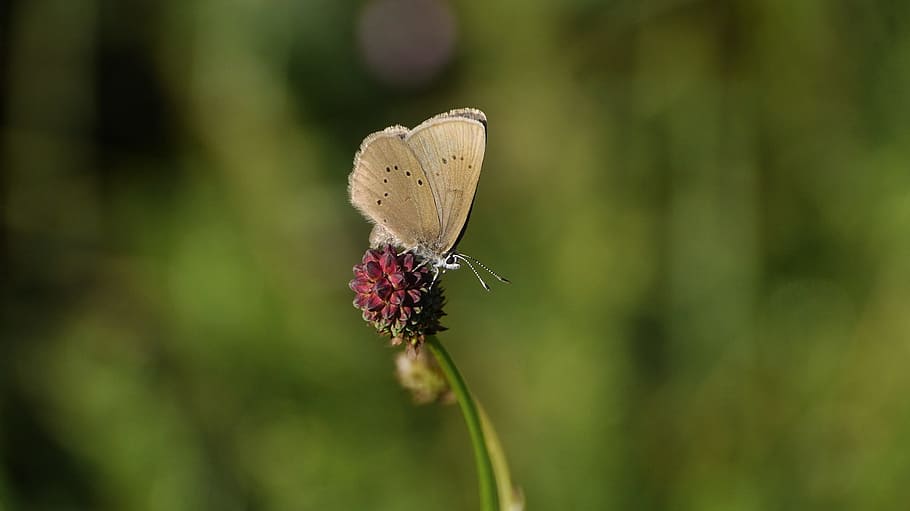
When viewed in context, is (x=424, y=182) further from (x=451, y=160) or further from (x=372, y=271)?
(x=372, y=271)

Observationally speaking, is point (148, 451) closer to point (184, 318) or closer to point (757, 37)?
point (184, 318)

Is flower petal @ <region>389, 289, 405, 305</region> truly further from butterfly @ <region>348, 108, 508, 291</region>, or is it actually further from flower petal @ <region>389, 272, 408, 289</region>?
butterfly @ <region>348, 108, 508, 291</region>

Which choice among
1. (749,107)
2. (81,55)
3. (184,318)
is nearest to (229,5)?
(81,55)

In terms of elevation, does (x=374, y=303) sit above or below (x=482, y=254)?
above

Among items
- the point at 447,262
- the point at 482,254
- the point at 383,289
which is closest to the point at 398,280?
the point at 383,289

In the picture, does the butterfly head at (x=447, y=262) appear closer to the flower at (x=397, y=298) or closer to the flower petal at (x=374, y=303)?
the flower at (x=397, y=298)
